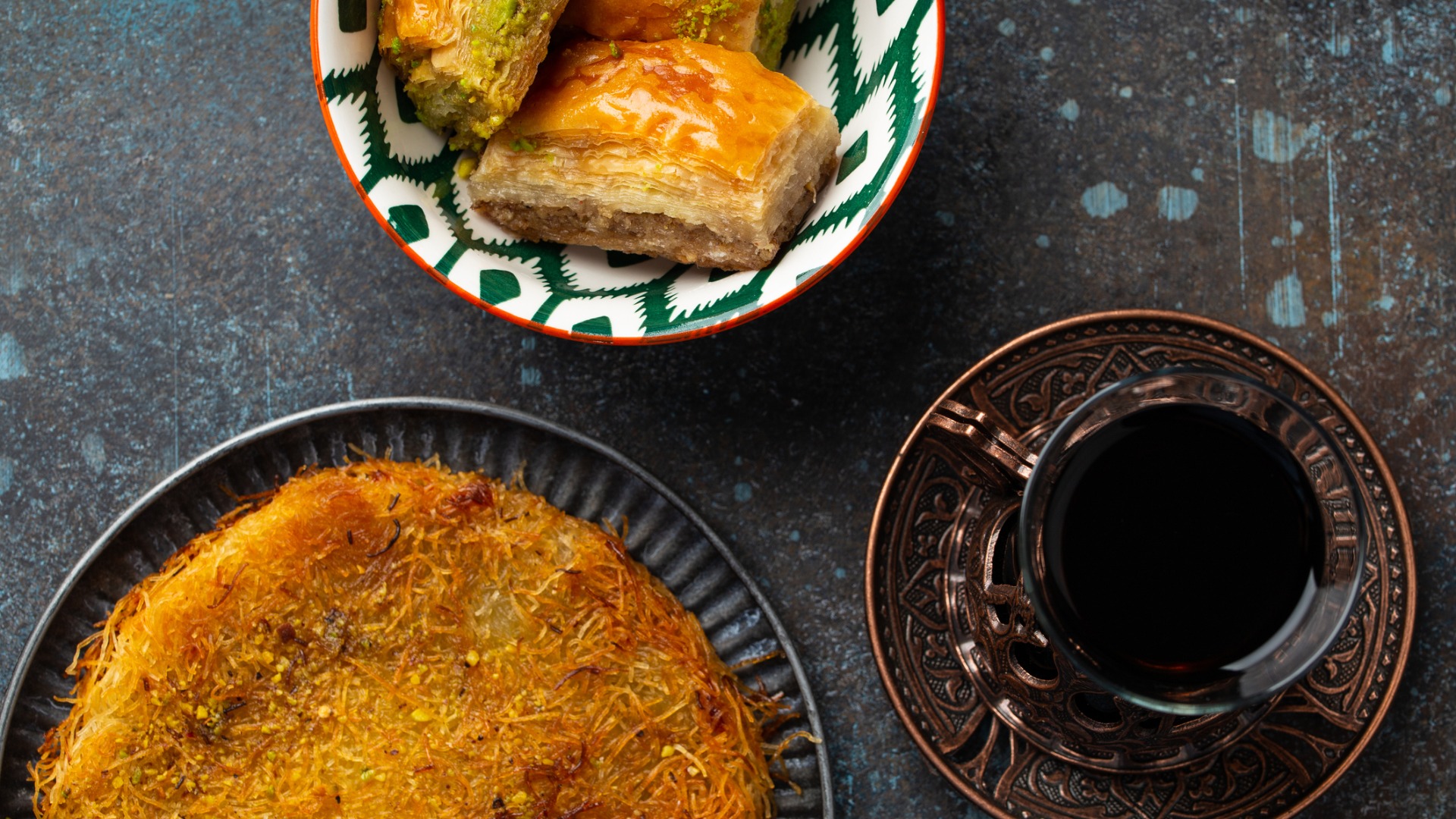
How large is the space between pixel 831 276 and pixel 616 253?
48 cm

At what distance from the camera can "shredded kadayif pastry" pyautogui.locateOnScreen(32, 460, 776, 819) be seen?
5.73ft

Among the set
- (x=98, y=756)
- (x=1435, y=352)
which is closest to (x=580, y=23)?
(x=98, y=756)

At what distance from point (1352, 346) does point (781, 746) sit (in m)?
1.34

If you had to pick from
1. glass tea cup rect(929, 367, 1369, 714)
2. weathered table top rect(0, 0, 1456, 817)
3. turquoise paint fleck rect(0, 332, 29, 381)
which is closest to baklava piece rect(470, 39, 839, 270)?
weathered table top rect(0, 0, 1456, 817)

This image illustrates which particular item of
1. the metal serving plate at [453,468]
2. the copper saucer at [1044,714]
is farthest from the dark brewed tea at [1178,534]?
the metal serving plate at [453,468]

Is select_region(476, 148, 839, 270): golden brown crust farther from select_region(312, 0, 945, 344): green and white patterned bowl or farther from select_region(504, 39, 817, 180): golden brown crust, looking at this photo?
select_region(504, 39, 817, 180): golden brown crust

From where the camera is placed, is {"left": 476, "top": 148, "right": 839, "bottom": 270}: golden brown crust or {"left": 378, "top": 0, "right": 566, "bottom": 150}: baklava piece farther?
{"left": 476, "top": 148, "right": 839, "bottom": 270}: golden brown crust

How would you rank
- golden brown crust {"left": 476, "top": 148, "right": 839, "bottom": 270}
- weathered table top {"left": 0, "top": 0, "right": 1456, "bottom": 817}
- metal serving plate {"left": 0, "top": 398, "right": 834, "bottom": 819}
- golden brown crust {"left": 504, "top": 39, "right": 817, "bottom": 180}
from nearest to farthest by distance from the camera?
golden brown crust {"left": 504, "top": 39, "right": 817, "bottom": 180} < golden brown crust {"left": 476, "top": 148, "right": 839, "bottom": 270} < metal serving plate {"left": 0, "top": 398, "right": 834, "bottom": 819} < weathered table top {"left": 0, "top": 0, "right": 1456, "bottom": 817}

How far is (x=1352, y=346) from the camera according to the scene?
200 centimetres

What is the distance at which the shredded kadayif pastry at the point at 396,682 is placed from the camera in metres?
1.75

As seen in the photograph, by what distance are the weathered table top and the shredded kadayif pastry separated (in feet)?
0.99

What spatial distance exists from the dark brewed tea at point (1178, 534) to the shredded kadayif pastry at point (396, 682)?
0.68 meters

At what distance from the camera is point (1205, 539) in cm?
150

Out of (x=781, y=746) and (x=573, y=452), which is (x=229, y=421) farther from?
(x=781, y=746)
